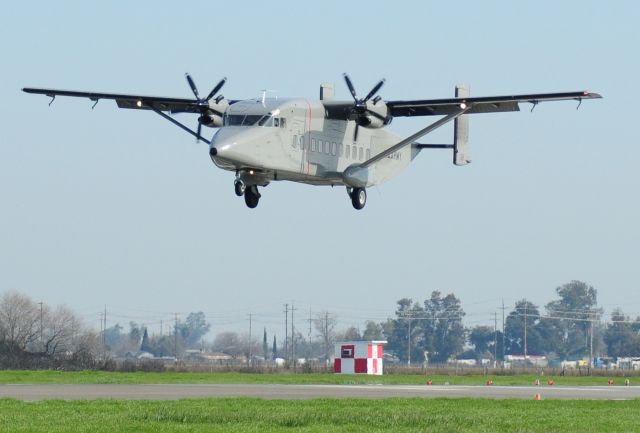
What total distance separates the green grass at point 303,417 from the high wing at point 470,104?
15214 mm

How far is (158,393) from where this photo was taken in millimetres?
43594

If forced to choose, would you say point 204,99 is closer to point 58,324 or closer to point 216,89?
point 216,89

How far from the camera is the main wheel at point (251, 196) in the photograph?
5194 cm

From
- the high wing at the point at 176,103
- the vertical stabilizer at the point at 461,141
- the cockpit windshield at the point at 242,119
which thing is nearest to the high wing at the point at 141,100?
the high wing at the point at 176,103

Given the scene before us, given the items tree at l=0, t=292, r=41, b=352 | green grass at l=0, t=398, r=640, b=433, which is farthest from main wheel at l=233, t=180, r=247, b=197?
tree at l=0, t=292, r=41, b=352

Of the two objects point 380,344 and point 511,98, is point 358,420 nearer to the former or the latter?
point 511,98

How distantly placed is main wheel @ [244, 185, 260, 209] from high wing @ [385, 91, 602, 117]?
7544 millimetres

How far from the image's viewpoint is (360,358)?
87688mm

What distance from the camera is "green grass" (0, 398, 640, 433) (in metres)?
29.4

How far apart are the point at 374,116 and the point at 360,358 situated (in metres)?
36.7

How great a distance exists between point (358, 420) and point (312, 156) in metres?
21.1

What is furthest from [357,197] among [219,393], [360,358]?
[360,358]

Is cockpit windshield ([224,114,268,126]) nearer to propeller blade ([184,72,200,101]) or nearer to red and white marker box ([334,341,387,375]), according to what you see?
propeller blade ([184,72,200,101])

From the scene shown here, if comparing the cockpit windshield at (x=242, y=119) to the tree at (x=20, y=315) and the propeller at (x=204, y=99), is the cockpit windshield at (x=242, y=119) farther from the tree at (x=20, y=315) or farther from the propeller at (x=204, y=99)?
the tree at (x=20, y=315)
